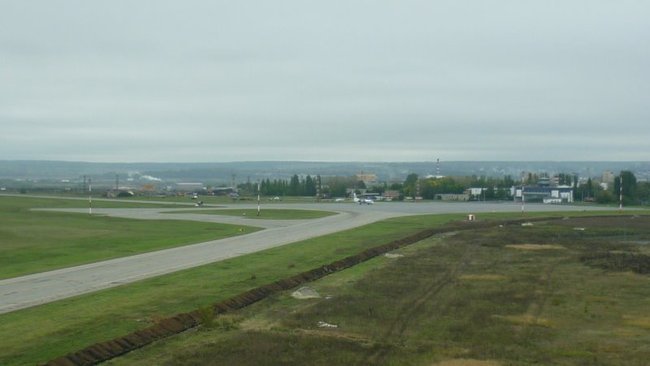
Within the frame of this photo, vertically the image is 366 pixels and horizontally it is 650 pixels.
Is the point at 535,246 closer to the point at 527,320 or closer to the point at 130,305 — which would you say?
the point at 527,320

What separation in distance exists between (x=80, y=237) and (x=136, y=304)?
30847 millimetres

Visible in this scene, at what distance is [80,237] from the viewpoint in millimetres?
53406

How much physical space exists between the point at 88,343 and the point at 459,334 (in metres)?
9.32

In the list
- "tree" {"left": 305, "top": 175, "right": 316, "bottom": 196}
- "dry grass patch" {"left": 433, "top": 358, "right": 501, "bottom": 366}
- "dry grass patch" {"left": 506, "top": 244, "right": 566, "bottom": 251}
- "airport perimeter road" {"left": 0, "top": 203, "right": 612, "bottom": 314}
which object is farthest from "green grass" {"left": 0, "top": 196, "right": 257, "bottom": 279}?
"tree" {"left": 305, "top": 175, "right": 316, "bottom": 196}

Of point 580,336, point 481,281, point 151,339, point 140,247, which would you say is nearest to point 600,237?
point 481,281

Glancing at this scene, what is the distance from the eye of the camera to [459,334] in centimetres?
2030

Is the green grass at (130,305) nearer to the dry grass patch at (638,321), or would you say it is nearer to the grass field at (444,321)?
the grass field at (444,321)

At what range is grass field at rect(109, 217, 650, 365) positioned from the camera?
58.8 feet

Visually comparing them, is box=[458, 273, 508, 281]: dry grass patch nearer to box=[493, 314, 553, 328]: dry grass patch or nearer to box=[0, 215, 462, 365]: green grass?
box=[0, 215, 462, 365]: green grass

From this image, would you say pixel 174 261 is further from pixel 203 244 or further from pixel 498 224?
pixel 498 224

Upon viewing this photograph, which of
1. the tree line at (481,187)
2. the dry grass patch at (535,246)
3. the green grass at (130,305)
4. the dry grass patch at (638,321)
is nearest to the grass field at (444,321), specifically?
the dry grass patch at (638,321)

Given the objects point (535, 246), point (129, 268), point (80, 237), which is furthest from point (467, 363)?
point (80, 237)

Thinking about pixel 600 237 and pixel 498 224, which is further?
pixel 498 224

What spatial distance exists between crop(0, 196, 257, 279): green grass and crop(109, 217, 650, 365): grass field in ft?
48.8
